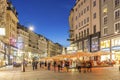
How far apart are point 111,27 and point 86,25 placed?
20381 millimetres

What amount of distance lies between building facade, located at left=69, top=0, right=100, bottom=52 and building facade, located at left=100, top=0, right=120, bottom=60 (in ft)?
11.9

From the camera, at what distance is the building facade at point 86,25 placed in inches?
3450

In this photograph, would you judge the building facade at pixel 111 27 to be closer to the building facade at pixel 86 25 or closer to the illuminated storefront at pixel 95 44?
the illuminated storefront at pixel 95 44

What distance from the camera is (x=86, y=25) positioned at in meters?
97.1

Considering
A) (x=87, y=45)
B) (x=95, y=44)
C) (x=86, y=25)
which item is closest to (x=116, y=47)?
(x=95, y=44)

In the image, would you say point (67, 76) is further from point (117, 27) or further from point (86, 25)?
point (86, 25)

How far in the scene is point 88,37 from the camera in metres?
93.1

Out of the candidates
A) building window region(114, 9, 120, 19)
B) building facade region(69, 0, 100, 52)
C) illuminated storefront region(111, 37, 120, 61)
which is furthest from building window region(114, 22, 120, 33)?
building facade region(69, 0, 100, 52)

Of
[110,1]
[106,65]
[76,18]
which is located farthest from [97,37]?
[76,18]

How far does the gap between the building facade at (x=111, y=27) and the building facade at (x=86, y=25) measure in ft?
11.9

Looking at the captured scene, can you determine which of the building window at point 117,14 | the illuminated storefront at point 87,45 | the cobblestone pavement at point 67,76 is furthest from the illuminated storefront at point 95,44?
Answer: the cobblestone pavement at point 67,76

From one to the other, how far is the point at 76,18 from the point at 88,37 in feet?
67.0

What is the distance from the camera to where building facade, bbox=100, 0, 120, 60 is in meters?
74.4

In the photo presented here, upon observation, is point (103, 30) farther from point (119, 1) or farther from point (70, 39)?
point (70, 39)
